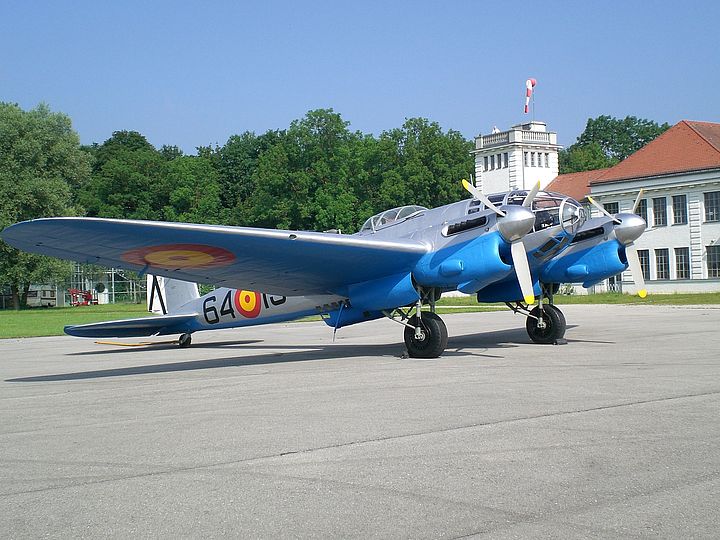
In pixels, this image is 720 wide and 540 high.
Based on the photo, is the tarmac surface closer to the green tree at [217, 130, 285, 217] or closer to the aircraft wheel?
the aircraft wheel

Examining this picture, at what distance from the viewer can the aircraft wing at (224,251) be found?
1141 centimetres

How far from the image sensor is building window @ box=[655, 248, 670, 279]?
54156mm

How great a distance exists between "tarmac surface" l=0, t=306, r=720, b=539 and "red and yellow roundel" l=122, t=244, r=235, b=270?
2035 millimetres

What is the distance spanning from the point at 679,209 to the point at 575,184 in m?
12.6

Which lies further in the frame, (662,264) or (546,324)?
(662,264)

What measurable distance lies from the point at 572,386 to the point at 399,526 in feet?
19.3

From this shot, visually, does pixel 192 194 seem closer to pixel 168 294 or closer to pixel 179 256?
pixel 168 294

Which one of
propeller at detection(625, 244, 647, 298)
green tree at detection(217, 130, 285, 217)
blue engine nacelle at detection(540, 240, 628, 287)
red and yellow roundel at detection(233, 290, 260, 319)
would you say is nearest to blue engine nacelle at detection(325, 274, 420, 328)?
red and yellow roundel at detection(233, 290, 260, 319)

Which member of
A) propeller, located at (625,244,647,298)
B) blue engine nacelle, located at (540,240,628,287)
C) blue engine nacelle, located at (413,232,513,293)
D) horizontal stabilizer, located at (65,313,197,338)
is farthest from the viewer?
horizontal stabilizer, located at (65,313,197,338)

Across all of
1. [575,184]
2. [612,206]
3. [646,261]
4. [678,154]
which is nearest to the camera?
[678,154]

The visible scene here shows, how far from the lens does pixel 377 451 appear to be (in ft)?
21.6

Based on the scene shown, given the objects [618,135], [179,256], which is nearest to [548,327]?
[179,256]

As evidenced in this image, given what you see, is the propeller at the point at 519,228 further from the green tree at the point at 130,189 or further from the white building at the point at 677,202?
the green tree at the point at 130,189

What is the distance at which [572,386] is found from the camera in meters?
9.95
